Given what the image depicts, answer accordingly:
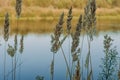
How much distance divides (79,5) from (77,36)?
9938 centimetres

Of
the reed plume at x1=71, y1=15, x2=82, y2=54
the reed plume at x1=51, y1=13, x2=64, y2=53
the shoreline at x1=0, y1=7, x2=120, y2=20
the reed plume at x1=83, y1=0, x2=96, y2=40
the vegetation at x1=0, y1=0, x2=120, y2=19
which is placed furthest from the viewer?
the vegetation at x1=0, y1=0, x2=120, y2=19

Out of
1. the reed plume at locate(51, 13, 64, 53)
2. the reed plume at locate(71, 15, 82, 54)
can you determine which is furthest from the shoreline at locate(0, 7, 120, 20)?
the reed plume at locate(51, 13, 64, 53)

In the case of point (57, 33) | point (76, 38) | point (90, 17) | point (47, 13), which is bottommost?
point (47, 13)

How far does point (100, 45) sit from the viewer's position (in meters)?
39.1

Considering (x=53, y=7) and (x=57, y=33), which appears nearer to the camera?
(x=57, y=33)

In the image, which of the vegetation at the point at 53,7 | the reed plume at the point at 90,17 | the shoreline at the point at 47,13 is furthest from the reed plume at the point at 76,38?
the vegetation at the point at 53,7

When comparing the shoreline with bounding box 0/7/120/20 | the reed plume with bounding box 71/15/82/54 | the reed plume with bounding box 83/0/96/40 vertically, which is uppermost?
the reed plume with bounding box 83/0/96/40

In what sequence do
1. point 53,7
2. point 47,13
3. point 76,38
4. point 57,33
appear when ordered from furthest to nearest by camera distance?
point 53,7 < point 47,13 < point 76,38 < point 57,33

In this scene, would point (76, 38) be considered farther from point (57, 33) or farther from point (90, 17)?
point (57, 33)

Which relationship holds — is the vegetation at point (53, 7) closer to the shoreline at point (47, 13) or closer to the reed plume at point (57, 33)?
the shoreline at point (47, 13)

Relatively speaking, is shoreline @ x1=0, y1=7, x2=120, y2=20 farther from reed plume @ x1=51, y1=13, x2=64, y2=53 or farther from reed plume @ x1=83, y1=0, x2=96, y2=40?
reed plume @ x1=51, y1=13, x2=64, y2=53

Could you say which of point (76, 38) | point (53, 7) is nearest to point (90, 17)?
point (76, 38)

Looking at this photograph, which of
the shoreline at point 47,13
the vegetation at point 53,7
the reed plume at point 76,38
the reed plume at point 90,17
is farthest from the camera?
the vegetation at point 53,7

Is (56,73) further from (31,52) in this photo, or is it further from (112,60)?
(112,60)
